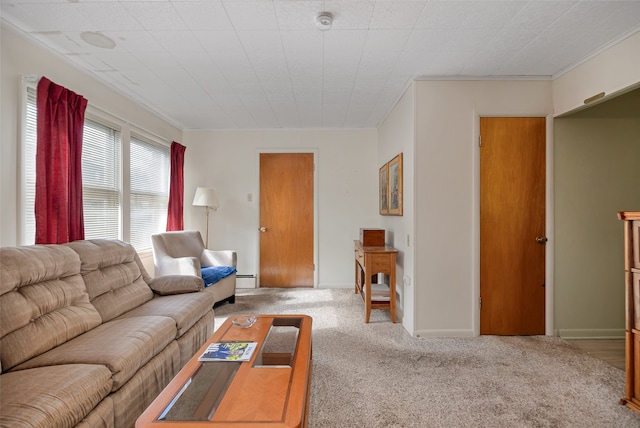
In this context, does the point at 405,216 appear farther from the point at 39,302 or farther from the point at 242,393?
the point at 39,302

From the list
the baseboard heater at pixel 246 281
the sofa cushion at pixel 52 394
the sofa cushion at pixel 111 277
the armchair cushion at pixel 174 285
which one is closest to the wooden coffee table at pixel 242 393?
the sofa cushion at pixel 52 394

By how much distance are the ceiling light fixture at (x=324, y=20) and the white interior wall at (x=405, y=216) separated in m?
1.23

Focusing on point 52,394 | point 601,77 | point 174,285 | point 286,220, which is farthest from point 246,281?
point 601,77

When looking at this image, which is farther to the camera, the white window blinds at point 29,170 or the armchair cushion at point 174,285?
the armchair cushion at point 174,285

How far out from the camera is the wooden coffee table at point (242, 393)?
1.18 metres

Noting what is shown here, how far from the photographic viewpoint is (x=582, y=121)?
299 cm

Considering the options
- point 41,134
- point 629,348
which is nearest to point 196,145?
point 41,134

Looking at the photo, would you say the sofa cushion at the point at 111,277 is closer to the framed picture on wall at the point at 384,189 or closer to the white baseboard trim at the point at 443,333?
the white baseboard trim at the point at 443,333

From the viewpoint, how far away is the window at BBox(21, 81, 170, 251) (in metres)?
2.37

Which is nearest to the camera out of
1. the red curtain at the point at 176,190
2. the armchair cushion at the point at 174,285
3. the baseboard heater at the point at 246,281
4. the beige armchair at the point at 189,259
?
the armchair cushion at the point at 174,285

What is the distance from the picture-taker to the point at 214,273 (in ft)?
12.2

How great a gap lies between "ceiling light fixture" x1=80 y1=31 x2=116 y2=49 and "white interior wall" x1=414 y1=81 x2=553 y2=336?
254cm

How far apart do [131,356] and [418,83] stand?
303cm

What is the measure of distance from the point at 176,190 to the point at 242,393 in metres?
3.77
